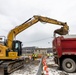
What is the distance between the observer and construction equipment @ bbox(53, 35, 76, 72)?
53.6ft

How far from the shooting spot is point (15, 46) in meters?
20.4

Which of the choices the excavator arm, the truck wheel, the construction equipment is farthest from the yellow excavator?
the truck wheel

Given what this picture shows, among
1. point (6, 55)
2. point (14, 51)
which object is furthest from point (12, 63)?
point (14, 51)

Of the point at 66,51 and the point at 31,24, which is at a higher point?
the point at 31,24

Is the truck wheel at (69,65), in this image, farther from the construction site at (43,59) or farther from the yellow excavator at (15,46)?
the yellow excavator at (15,46)

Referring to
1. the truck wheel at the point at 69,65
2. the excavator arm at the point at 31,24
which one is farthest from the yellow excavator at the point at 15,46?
the truck wheel at the point at 69,65

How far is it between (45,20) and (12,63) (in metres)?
6.29

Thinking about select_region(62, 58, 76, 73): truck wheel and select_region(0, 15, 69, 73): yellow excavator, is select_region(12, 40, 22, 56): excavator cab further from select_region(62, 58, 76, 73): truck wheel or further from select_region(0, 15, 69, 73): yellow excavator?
select_region(62, 58, 76, 73): truck wheel

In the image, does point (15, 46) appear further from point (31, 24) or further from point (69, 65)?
point (69, 65)

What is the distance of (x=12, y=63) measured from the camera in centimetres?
1775

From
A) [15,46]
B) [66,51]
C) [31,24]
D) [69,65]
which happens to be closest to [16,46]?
[15,46]

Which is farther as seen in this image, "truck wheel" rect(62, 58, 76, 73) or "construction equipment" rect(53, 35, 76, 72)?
"construction equipment" rect(53, 35, 76, 72)

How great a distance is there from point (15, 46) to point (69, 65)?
20.4 feet

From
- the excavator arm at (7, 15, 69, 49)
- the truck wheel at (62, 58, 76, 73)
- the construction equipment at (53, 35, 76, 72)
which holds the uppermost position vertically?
the excavator arm at (7, 15, 69, 49)
